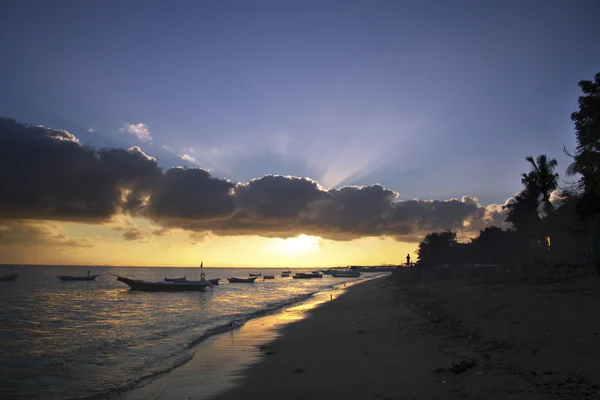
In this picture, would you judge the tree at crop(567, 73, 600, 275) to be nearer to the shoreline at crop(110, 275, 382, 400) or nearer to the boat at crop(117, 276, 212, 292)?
the shoreline at crop(110, 275, 382, 400)

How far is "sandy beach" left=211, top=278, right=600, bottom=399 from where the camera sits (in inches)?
322

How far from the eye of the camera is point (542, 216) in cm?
5891

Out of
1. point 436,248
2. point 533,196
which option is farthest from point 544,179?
point 436,248

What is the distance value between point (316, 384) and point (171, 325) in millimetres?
17782

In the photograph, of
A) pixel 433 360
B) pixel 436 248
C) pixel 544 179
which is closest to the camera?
pixel 433 360

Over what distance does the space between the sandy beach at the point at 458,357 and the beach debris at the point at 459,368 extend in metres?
0.02

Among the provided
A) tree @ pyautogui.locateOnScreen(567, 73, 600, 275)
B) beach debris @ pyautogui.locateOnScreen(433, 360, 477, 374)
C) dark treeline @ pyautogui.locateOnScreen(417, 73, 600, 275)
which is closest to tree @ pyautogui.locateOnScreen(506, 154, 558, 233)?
dark treeline @ pyautogui.locateOnScreen(417, 73, 600, 275)

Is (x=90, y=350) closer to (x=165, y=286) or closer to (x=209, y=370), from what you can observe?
(x=209, y=370)

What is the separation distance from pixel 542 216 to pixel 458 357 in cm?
5751

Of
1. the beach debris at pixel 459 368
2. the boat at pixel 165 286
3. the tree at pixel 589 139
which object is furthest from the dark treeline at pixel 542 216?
the boat at pixel 165 286

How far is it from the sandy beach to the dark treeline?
315 inches

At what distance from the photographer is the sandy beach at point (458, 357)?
819 centimetres

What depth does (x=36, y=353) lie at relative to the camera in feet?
52.9

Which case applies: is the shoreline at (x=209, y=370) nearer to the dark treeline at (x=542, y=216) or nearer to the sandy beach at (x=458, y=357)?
the sandy beach at (x=458, y=357)
